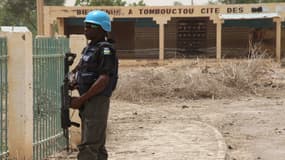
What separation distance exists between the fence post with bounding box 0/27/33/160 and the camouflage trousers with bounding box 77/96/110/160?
1896mm

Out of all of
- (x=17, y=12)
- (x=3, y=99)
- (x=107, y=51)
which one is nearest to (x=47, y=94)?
(x=3, y=99)

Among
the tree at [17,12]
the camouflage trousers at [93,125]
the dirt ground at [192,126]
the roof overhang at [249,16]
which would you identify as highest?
the tree at [17,12]

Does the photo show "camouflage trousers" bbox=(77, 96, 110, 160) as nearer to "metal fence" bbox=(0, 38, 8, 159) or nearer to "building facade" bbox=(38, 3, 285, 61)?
"metal fence" bbox=(0, 38, 8, 159)

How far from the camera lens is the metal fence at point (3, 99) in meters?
6.89

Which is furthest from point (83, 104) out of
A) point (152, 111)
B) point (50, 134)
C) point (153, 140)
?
point (152, 111)

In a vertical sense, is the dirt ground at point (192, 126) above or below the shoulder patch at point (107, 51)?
below

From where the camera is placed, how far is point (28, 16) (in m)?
61.2

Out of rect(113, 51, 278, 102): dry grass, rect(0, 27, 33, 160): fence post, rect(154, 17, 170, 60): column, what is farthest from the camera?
rect(154, 17, 170, 60): column

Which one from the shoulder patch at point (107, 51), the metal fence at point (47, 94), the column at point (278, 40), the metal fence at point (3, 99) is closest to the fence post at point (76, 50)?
the metal fence at point (47, 94)

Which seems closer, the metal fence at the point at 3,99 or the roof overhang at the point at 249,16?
the metal fence at the point at 3,99

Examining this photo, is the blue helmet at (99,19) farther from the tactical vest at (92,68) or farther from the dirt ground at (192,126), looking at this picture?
the dirt ground at (192,126)

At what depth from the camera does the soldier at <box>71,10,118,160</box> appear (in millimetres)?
5219

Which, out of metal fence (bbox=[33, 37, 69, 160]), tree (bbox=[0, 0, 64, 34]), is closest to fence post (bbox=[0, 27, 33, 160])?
metal fence (bbox=[33, 37, 69, 160])

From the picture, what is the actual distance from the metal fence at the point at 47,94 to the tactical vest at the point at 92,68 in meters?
2.45
